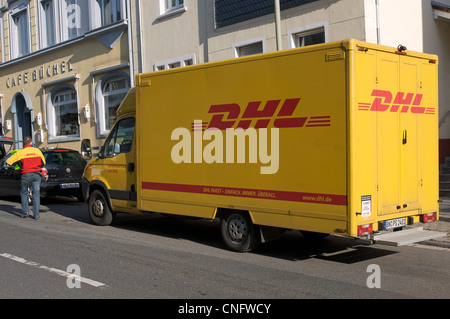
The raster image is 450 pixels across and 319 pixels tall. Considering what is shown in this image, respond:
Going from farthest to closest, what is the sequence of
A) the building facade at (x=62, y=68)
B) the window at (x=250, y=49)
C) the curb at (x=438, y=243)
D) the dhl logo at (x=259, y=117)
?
the building facade at (x=62, y=68) < the window at (x=250, y=49) < the curb at (x=438, y=243) < the dhl logo at (x=259, y=117)

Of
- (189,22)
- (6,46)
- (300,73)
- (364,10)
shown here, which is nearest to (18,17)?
(6,46)

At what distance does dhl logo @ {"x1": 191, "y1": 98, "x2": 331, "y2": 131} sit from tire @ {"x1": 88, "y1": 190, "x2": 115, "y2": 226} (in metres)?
3.22

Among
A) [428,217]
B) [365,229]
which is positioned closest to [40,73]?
[428,217]

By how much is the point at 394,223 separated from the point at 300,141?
1.69 meters

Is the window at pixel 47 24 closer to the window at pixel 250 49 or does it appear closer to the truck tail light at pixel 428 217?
the window at pixel 250 49

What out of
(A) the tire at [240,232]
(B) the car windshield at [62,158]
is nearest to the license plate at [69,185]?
(B) the car windshield at [62,158]

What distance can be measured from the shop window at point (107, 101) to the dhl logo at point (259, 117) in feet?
40.3

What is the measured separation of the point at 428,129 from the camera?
25.2ft

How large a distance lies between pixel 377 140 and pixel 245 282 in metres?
2.53

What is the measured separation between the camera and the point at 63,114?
23031 millimetres

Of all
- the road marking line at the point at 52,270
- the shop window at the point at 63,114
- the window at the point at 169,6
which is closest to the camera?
the road marking line at the point at 52,270

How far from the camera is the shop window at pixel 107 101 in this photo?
19.9 meters

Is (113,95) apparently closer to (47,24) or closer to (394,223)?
(47,24)
